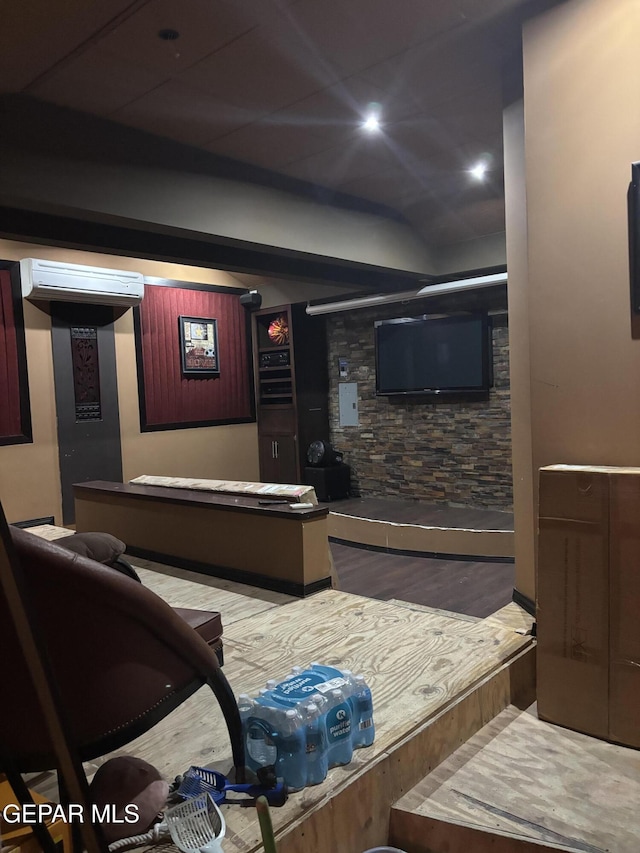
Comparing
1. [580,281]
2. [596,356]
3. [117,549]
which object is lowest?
[117,549]

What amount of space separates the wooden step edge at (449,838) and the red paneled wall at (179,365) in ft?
18.6

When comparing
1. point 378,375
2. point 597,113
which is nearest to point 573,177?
point 597,113

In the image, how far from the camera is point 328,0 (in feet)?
8.07

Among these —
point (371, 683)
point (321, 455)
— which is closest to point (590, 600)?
point (371, 683)

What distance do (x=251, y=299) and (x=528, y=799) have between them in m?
6.88

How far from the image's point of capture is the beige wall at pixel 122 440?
5.86 m

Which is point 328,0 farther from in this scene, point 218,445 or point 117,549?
point 218,445

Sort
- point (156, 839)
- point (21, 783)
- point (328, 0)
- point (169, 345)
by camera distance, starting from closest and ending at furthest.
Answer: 1. point (21, 783)
2. point (156, 839)
3. point (328, 0)
4. point (169, 345)

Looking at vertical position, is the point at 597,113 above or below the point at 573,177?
above

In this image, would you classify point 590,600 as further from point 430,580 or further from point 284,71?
point 430,580

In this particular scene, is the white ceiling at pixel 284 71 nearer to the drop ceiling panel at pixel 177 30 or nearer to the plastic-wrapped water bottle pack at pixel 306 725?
the drop ceiling panel at pixel 177 30

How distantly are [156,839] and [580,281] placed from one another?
221 cm

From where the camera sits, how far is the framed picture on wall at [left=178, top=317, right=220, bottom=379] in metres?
7.29

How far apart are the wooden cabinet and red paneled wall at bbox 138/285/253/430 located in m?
0.24
